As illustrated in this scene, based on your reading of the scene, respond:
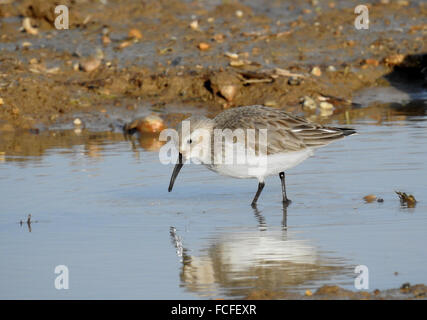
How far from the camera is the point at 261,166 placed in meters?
8.73

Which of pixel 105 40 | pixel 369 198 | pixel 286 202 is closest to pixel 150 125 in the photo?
pixel 105 40

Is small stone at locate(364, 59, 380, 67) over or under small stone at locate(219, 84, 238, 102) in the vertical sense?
over

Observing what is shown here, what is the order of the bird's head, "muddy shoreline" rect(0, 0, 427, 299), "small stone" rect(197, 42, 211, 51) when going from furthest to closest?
1. "small stone" rect(197, 42, 211, 51)
2. "muddy shoreline" rect(0, 0, 427, 299)
3. the bird's head

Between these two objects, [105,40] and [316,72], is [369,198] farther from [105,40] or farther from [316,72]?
[105,40]

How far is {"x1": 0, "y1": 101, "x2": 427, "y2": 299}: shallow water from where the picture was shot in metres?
6.32

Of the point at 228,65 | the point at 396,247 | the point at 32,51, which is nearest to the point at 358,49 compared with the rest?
the point at 228,65

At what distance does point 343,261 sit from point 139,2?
12583 millimetres

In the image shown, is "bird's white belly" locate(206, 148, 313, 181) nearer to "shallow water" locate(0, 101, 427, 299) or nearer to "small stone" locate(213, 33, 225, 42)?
"shallow water" locate(0, 101, 427, 299)

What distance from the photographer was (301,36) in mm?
16688

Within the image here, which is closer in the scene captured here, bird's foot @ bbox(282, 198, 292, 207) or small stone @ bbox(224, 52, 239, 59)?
bird's foot @ bbox(282, 198, 292, 207)


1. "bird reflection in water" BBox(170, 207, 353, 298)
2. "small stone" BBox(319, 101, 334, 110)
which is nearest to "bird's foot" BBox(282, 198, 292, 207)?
"bird reflection in water" BBox(170, 207, 353, 298)

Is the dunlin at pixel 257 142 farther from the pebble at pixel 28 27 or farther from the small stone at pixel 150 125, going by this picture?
the pebble at pixel 28 27

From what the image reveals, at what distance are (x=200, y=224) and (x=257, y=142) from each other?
1214 mm
